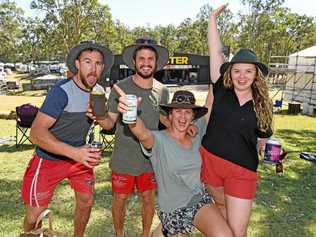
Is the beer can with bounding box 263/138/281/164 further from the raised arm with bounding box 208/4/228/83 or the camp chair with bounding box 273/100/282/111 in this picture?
the camp chair with bounding box 273/100/282/111

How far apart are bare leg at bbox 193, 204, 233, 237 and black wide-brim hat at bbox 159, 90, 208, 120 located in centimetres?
86

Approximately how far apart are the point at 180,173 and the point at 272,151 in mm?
Answer: 2452

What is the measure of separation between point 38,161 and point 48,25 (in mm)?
42965

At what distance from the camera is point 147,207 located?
12.8 ft

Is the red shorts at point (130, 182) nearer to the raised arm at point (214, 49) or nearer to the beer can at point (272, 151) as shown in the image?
the raised arm at point (214, 49)

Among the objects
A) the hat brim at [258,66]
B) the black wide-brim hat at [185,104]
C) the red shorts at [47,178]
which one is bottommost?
the red shorts at [47,178]

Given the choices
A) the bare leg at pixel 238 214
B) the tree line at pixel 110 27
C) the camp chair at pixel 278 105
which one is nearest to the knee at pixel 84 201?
the bare leg at pixel 238 214

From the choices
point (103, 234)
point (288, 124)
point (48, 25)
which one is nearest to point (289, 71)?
point (288, 124)

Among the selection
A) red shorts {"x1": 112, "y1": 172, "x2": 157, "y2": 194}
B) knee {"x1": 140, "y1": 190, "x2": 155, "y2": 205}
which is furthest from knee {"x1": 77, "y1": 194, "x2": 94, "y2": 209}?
knee {"x1": 140, "y1": 190, "x2": 155, "y2": 205}

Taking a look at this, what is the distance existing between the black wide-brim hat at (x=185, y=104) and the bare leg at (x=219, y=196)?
2.27 ft

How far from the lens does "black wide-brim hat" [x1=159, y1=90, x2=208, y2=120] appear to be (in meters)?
3.06

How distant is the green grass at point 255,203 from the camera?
14.9 ft

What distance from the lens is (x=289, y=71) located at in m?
22.6

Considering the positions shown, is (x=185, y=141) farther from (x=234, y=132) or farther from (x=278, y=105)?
(x=278, y=105)
